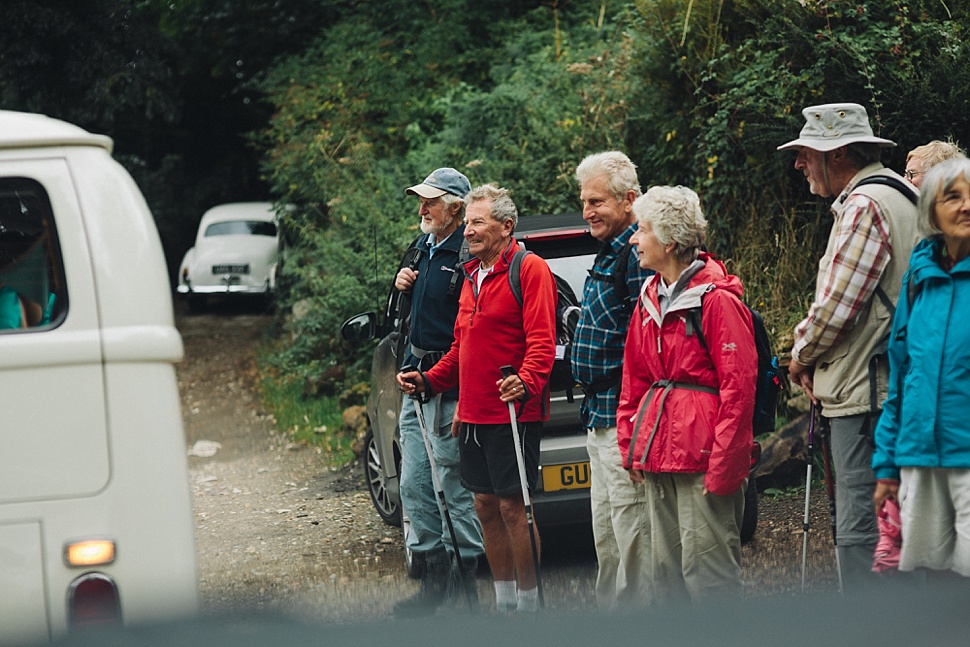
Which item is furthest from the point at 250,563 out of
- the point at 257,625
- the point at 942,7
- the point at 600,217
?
the point at 942,7

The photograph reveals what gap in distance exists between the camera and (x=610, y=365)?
4.82 metres

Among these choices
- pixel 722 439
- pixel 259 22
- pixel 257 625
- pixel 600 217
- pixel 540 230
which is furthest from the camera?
pixel 259 22

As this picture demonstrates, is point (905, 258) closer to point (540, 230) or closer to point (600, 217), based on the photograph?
point (600, 217)

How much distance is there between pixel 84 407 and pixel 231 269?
736 inches

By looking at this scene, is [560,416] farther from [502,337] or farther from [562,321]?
[502,337]

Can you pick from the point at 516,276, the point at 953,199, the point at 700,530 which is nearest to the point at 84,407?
the point at 700,530

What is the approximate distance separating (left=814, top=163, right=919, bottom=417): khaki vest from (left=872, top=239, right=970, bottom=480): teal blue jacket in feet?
1.41

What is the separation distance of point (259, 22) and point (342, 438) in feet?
44.7

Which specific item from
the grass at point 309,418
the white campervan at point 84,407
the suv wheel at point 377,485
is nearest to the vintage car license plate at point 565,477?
the suv wheel at point 377,485

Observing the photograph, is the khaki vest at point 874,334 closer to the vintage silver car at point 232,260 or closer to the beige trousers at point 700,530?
the beige trousers at point 700,530

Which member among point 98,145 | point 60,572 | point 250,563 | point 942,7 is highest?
point 942,7

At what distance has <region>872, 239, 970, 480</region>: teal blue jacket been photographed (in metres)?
3.50

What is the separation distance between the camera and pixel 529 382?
5152mm

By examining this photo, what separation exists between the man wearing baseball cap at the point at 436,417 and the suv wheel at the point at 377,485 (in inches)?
60.9
